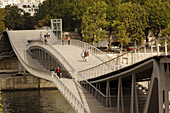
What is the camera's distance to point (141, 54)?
115 feet

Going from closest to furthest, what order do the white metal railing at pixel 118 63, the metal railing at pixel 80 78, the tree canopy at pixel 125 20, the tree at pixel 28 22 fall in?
the white metal railing at pixel 118 63 < the metal railing at pixel 80 78 < the tree canopy at pixel 125 20 < the tree at pixel 28 22

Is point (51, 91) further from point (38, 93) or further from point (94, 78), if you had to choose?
point (94, 78)

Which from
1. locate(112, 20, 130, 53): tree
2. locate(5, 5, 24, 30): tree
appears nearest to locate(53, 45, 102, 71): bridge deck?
locate(112, 20, 130, 53): tree

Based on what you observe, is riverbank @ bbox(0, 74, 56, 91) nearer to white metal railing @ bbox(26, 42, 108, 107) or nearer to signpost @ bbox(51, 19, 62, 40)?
signpost @ bbox(51, 19, 62, 40)

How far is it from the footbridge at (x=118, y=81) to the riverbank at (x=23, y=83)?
19.0 meters

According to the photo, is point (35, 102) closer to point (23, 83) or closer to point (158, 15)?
point (23, 83)

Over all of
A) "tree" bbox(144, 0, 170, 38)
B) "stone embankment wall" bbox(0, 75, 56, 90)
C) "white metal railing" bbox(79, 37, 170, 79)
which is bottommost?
"stone embankment wall" bbox(0, 75, 56, 90)

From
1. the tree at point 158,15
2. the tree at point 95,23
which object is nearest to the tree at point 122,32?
the tree at point 95,23

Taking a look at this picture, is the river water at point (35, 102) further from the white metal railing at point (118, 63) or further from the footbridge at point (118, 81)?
the white metal railing at point (118, 63)

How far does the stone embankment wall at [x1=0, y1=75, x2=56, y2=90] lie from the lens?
8444 centimetres

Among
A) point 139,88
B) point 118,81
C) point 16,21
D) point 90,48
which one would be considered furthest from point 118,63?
point 16,21

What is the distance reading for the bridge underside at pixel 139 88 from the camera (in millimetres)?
29984

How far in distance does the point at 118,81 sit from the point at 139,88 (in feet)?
9.83

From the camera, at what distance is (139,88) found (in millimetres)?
41281
